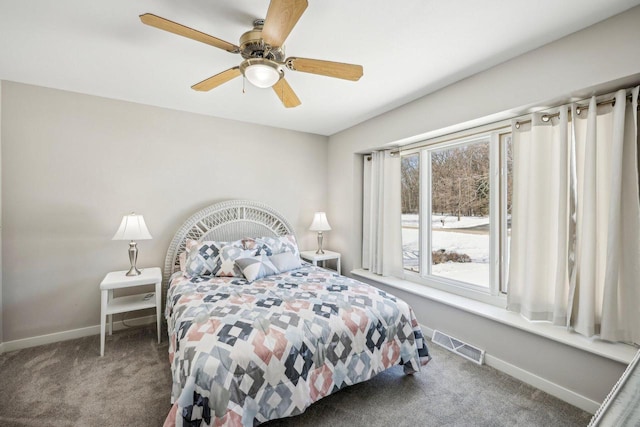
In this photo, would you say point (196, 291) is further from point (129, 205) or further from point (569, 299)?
point (569, 299)

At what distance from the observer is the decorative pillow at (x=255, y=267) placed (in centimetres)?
274

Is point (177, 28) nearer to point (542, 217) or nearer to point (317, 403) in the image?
point (317, 403)

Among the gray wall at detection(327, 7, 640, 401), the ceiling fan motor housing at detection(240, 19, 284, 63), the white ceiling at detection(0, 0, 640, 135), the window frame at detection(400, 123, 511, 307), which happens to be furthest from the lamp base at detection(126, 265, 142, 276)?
the window frame at detection(400, 123, 511, 307)

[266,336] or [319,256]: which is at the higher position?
[319,256]

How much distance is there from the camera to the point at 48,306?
8.95 feet

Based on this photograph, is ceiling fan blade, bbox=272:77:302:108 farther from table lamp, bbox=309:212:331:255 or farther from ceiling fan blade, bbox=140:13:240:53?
table lamp, bbox=309:212:331:255

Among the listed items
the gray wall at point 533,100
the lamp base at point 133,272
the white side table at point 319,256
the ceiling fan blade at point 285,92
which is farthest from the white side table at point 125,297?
the gray wall at point 533,100

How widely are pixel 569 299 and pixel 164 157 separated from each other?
4.00 metres

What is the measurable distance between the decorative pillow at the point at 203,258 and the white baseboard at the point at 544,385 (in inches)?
105

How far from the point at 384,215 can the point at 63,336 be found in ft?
12.0

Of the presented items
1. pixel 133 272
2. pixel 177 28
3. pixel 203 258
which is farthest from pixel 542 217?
pixel 133 272

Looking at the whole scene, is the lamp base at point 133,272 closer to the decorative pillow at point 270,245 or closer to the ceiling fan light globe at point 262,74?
the decorative pillow at point 270,245

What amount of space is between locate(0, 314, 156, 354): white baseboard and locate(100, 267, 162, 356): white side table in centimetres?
18

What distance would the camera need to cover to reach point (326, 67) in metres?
1.76
